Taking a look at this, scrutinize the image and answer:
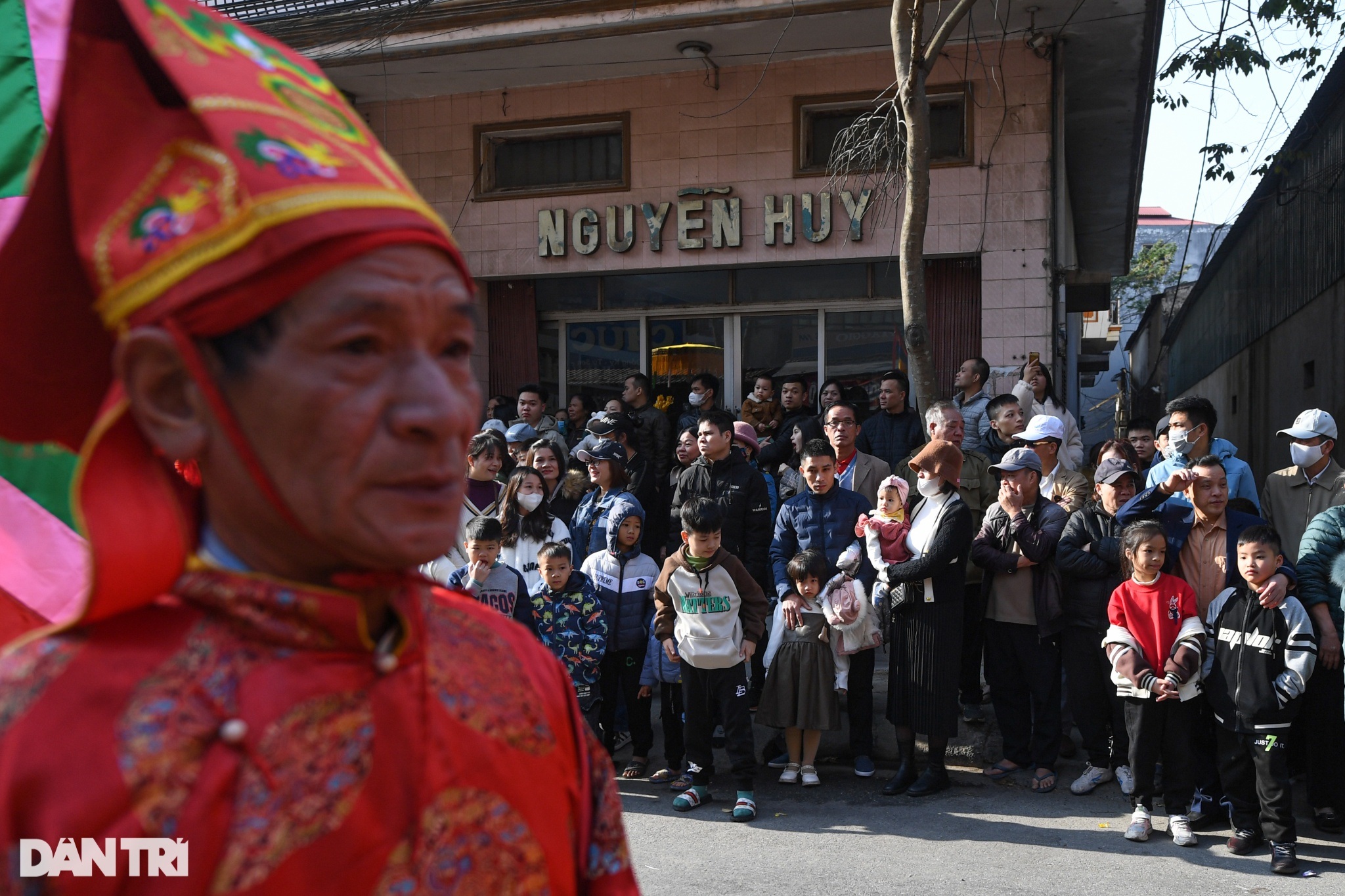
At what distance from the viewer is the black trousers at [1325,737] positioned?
5457 millimetres

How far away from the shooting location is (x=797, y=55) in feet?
33.9

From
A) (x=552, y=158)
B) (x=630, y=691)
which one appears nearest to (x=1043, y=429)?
(x=630, y=691)

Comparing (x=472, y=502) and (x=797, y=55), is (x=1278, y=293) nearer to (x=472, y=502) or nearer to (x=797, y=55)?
(x=797, y=55)

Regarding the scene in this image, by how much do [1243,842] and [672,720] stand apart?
2.89m

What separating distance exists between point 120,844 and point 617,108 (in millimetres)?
10399

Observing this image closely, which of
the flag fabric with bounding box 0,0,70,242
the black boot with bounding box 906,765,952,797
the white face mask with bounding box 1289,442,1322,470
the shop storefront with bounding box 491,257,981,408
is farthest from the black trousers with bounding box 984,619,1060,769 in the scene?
the flag fabric with bounding box 0,0,70,242

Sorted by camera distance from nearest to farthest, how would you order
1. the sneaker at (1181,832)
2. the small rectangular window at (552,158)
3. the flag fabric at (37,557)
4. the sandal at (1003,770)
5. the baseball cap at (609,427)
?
the flag fabric at (37,557), the sneaker at (1181,832), the sandal at (1003,770), the baseball cap at (609,427), the small rectangular window at (552,158)

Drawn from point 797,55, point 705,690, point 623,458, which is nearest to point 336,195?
point 705,690

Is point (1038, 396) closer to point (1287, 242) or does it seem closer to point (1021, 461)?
point (1021, 461)

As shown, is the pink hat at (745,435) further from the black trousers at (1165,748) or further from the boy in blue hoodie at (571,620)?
the black trousers at (1165,748)

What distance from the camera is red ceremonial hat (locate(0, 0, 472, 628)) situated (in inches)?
48.6

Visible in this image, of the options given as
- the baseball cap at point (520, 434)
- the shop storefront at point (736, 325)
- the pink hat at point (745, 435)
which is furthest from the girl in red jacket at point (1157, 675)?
the baseball cap at point (520, 434)

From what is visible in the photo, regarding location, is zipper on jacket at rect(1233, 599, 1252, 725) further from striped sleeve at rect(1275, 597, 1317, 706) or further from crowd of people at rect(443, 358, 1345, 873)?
striped sleeve at rect(1275, 597, 1317, 706)

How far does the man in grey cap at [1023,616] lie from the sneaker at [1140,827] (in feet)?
2.40
